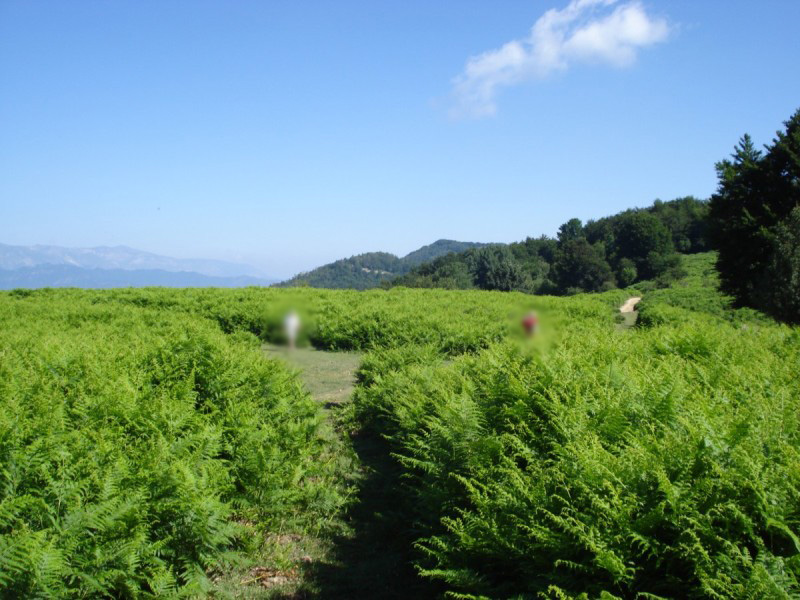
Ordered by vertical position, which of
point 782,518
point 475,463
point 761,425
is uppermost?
point 761,425

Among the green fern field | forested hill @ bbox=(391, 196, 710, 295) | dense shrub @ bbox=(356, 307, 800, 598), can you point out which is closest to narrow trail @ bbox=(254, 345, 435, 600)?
the green fern field

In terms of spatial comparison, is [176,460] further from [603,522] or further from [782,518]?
[782,518]

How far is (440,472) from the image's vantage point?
5180 mm

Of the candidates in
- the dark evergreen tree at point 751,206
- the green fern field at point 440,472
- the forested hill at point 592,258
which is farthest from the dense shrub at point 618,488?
the forested hill at point 592,258

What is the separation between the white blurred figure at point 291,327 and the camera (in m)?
9.59

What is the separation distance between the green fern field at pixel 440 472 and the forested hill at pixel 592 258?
84.0 ft

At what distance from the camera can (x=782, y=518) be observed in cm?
286

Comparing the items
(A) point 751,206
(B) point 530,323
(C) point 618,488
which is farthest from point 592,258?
(C) point 618,488

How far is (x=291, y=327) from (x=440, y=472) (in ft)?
17.3

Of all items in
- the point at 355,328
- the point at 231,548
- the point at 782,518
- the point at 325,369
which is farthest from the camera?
the point at 355,328

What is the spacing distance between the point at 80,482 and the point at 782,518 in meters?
4.62

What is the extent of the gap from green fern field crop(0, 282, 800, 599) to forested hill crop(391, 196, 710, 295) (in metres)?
25.6

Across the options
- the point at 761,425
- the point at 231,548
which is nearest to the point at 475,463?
the point at 761,425

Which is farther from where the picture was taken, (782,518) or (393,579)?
(393,579)
